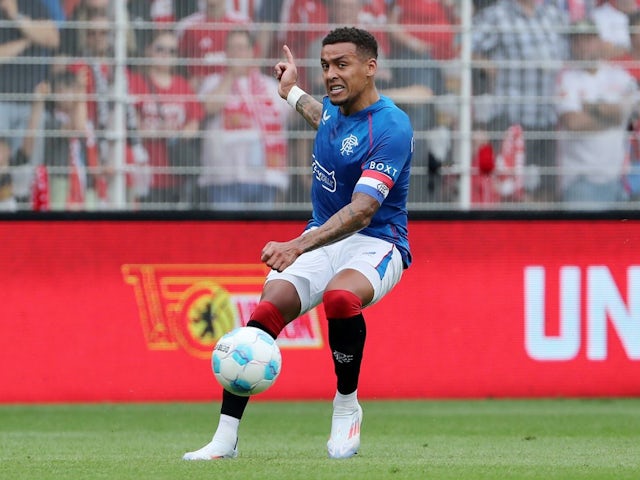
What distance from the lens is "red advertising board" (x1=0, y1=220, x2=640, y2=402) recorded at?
1153cm

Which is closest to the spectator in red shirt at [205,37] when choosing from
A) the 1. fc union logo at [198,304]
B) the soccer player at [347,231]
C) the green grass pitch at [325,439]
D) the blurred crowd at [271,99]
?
the blurred crowd at [271,99]

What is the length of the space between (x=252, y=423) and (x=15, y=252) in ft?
9.31

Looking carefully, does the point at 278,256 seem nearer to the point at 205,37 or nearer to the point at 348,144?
the point at 348,144

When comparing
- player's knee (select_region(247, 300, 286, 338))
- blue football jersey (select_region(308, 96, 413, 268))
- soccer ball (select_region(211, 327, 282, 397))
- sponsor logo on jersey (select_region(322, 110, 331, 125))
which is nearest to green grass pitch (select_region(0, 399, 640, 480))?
soccer ball (select_region(211, 327, 282, 397))

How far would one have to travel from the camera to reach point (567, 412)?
10.9 m

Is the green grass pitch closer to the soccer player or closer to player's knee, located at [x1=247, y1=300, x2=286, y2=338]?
the soccer player

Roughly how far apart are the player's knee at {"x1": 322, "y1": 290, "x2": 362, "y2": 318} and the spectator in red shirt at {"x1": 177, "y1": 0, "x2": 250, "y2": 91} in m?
5.32

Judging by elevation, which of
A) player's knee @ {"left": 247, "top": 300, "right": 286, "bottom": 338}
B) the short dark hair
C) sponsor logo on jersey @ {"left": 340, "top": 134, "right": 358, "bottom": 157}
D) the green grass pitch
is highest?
the short dark hair

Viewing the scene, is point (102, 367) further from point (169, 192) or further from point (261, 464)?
point (261, 464)

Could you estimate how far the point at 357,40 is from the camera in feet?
24.4

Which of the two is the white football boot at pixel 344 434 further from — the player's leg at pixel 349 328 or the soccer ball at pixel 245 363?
the soccer ball at pixel 245 363

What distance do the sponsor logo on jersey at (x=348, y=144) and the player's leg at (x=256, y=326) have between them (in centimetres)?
79

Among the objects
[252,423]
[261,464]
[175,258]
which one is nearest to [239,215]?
[175,258]

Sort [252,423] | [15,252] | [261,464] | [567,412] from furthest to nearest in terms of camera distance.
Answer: [15,252] → [567,412] → [252,423] → [261,464]
